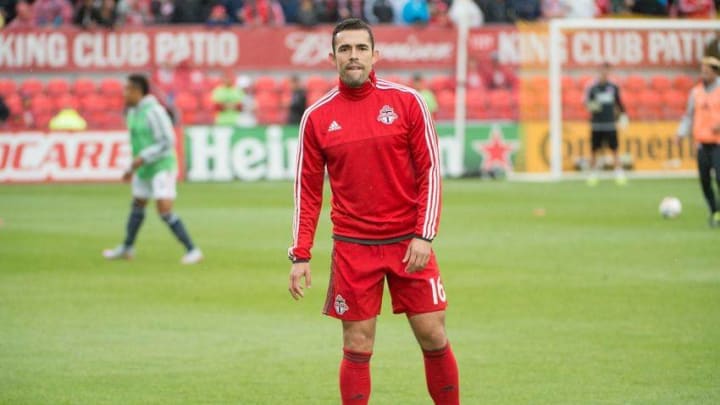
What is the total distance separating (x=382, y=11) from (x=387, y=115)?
29.1 metres

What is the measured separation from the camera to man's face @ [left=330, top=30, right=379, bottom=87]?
658 cm

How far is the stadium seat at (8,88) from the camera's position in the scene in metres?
33.7

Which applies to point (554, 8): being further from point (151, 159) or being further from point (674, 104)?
point (151, 159)

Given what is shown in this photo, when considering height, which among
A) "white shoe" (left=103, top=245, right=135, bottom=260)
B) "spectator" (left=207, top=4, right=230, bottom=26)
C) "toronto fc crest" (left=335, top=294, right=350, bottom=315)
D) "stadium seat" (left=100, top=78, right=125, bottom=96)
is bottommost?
"white shoe" (left=103, top=245, right=135, bottom=260)

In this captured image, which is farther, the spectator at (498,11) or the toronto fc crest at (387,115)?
the spectator at (498,11)

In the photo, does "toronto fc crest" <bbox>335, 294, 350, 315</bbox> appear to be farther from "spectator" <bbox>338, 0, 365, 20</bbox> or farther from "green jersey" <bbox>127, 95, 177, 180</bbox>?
"spectator" <bbox>338, 0, 365, 20</bbox>

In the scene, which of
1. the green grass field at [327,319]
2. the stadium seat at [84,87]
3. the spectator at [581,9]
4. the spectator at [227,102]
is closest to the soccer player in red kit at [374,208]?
the green grass field at [327,319]

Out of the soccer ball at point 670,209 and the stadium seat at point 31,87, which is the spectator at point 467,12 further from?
the soccer ball at point 670,209

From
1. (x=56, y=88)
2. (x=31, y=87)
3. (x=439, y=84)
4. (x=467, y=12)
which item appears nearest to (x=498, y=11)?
(x=467, y=12)

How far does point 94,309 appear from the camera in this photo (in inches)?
484

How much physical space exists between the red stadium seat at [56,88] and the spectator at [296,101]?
581 cm

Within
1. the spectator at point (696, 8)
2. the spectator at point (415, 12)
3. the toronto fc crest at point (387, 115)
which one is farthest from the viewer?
the spectator at point (415, 12)

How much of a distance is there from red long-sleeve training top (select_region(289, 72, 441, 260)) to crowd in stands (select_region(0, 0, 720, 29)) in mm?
27931

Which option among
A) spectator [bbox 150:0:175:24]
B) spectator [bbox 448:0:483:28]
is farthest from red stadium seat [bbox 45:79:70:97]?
spectator [bbox 448:0:483:28]
